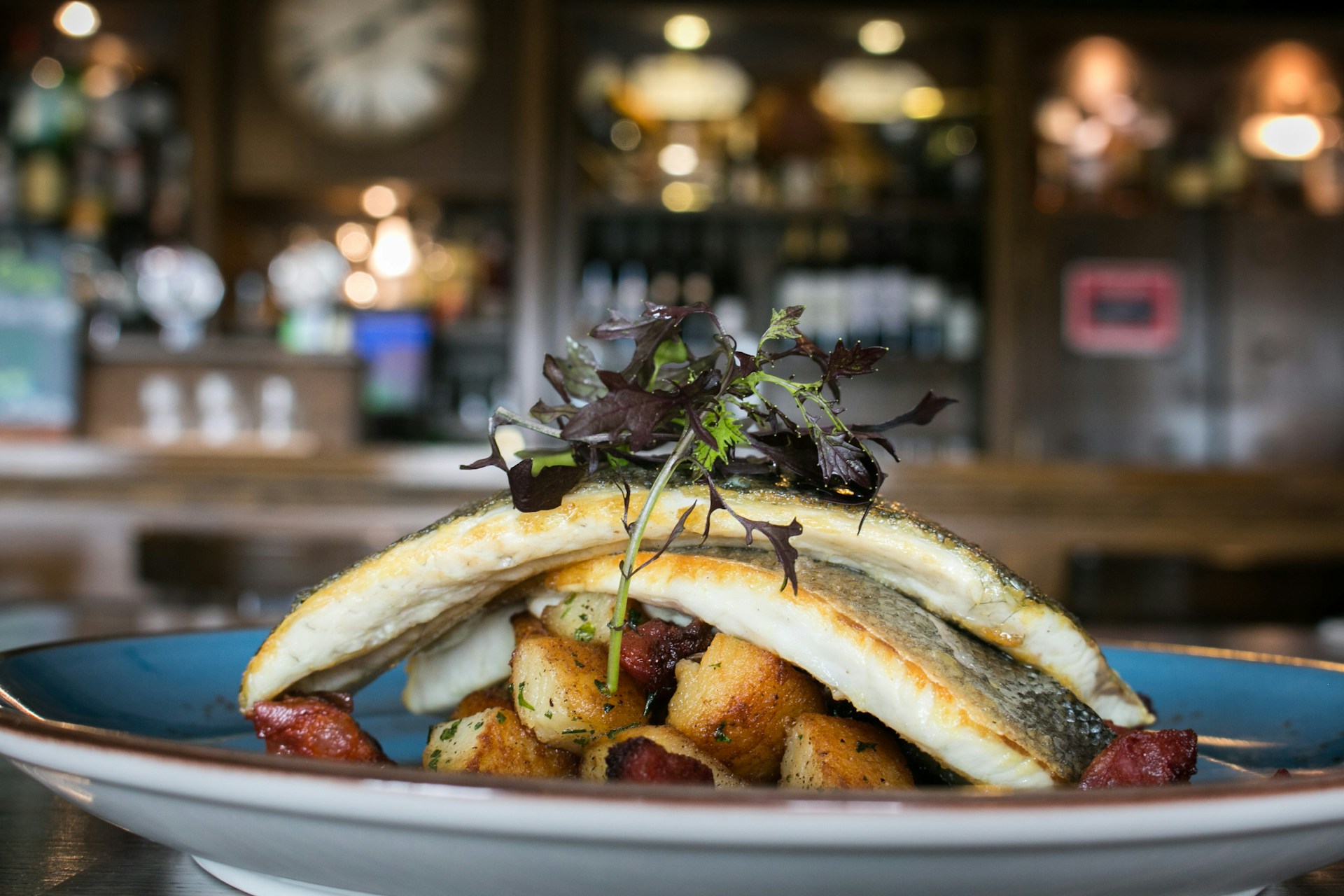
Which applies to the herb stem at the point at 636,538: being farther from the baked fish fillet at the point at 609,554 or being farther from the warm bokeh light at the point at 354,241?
the warm bokeh light at the point at 354,241

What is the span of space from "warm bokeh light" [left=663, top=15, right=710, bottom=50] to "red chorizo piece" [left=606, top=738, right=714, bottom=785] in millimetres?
4630

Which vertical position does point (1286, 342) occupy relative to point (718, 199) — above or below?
below

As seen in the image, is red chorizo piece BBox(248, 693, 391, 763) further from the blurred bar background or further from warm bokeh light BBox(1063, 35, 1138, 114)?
warm bokeh light BBox(1063, 35, 1138, 114)

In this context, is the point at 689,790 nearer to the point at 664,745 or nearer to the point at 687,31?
the point at 664,745

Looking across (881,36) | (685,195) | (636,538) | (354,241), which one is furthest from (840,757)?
(354,241)

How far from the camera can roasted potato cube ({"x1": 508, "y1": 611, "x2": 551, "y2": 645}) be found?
2.49 ft

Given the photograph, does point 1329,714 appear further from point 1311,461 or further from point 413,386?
point 1311,461

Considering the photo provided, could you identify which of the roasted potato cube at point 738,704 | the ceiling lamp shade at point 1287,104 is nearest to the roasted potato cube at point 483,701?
the roasted potato cube at point 738,704

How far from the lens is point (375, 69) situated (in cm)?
492

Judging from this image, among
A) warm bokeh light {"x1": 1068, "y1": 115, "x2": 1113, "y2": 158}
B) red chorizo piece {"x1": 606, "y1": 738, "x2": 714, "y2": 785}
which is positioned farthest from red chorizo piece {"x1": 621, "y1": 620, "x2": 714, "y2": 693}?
warm bokeh light {"x1": 1068, "y1": 115, "x2": 1113, "y2": 158}

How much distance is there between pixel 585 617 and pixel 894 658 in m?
0.22

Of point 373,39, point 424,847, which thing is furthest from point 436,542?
point 373,39

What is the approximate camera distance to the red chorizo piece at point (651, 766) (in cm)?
53

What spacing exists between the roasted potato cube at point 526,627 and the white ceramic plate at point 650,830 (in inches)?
10.4
